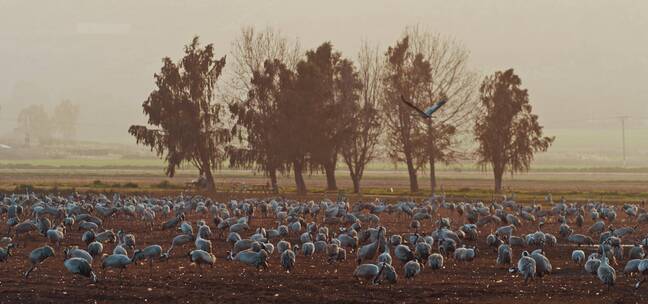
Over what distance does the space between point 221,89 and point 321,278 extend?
5914 centimetres

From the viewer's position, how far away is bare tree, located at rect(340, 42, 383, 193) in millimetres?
76125

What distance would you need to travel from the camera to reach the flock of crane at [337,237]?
25891 millimetres

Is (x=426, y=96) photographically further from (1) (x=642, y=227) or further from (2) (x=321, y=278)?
(2) (x=321, y=278)

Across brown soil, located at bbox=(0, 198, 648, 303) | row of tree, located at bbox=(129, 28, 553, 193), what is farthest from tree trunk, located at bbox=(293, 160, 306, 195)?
brown soil, located at bbox=(0, 198, 648, 303)

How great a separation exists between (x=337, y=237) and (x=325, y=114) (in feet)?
136

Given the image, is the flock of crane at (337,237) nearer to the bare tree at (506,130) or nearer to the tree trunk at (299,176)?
the tree trunk at (299,176)

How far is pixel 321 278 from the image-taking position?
25.4 m

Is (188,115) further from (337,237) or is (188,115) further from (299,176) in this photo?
(337,237)

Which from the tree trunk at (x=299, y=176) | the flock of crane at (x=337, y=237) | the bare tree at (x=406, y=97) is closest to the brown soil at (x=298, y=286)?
the flock of crane at (x=337, y=237)

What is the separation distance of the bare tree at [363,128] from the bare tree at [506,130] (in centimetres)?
818

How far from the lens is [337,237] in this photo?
32.6 m

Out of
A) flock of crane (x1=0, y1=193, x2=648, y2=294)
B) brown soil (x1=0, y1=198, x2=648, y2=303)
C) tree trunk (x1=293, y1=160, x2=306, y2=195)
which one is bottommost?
brown soil (x1=0, y1=198, x2=648, y2=303)

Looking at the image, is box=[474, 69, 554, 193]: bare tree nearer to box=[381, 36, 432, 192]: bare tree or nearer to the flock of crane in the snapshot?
box=[381, 36, 432, 192]: bare tree

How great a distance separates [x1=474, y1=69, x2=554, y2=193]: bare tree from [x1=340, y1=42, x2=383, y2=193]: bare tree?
818cm
